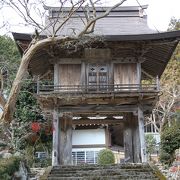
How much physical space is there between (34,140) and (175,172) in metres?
11.6

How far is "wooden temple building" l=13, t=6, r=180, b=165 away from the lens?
49.2 ft

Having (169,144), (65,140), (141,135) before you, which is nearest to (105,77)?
(141,135)

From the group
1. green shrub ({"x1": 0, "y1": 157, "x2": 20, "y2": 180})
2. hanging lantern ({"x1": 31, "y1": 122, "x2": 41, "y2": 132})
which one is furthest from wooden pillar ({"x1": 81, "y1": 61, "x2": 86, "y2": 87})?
hanging lantern ({"x1": 31, "y1": 122, "x2": 41, "y2": 132})

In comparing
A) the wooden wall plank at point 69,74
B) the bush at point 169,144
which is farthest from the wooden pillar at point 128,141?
the wooden wall plank at point 69,74

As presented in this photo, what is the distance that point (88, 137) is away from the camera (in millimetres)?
29438

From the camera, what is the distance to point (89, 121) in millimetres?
18922

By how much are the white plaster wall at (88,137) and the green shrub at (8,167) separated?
17.3 meters

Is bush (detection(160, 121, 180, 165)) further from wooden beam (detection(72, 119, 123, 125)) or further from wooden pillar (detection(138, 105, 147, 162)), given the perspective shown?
wooden beam (detection(72, 119, 123, 125))

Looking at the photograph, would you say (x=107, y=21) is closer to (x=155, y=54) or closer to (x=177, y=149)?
(x=155, y=54)

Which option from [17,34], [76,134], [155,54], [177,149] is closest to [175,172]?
[177,149]

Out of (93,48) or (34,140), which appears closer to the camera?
(93,48)

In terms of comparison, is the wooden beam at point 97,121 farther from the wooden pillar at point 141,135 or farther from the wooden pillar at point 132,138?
the wooden pillar at point 141,135

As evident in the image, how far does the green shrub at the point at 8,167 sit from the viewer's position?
10.2 metres

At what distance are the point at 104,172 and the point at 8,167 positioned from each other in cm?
371
